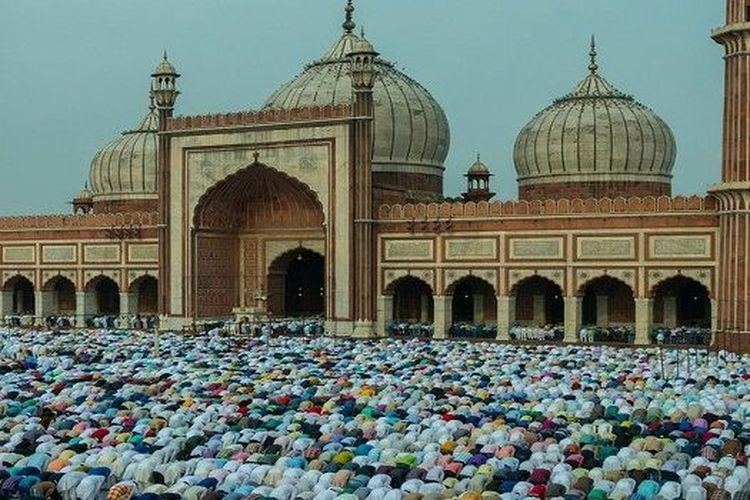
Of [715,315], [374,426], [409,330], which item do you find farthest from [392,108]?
[374,426]

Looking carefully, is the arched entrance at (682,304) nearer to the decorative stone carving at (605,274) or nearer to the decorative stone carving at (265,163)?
the decorative stone carving at (605,274)

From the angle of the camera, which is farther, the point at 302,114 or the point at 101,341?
the point at 302,114

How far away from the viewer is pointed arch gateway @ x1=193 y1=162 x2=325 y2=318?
33.2 meters

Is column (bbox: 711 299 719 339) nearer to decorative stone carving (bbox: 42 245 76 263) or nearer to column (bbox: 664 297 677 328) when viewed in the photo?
column (bbox: 664 297 677 328)

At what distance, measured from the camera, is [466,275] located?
1177 inches

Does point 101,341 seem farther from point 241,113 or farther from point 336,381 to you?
point 336,381

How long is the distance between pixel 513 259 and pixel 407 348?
450cm

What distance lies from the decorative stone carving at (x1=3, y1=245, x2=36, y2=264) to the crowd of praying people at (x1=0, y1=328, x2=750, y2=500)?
12723 mm

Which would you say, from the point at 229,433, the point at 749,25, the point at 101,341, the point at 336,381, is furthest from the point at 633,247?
the point at 229,433

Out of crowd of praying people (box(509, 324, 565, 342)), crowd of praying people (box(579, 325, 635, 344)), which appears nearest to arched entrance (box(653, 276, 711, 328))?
crowd of praying people (box(579, 325, 635, 344))

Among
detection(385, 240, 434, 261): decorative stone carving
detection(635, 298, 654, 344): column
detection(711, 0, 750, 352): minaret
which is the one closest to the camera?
detection(711, 0, 750, 352): minaret

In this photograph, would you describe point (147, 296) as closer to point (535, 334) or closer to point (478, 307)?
point (478, 307)

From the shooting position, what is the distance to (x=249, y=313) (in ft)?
107

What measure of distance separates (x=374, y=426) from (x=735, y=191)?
47.3 feet
